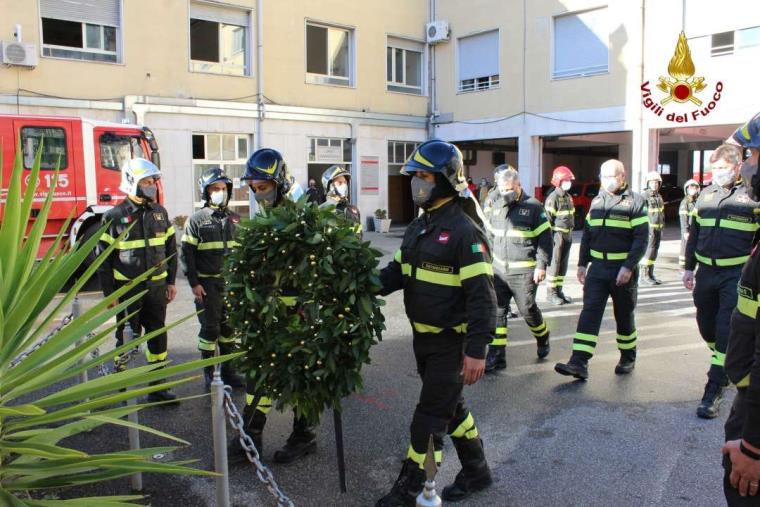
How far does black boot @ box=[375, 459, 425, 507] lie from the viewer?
3.54 metres

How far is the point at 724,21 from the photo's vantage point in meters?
17.2

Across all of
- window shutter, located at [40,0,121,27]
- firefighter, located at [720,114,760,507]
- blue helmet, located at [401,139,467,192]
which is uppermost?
window shutter, located at [40,0,121,27]

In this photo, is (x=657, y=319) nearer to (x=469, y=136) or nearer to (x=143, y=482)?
(x=143, y=482)

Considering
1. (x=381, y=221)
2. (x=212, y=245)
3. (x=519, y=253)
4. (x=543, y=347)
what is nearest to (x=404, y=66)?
(x=381, y=221)

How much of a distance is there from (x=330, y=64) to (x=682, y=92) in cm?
1083

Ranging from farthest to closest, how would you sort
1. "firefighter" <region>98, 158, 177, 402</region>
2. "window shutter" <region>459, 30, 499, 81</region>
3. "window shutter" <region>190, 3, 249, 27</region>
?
"window shutter" <region>459, 30, 499, 81</region> < "window shutter" <region>190, 3, 249, 27</region> < "firefighter" <region>98, 158, 177, 402</region>

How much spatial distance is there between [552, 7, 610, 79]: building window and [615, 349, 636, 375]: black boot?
15.4 m

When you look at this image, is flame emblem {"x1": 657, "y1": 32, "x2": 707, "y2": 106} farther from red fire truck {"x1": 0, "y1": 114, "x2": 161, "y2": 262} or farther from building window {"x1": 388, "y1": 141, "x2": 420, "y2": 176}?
red fire truck {"x1": 0, "y1": 114, "x2": 161, "y2": 262}

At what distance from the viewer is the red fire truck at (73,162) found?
10.8 m

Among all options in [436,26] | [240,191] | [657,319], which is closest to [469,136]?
[436,26]

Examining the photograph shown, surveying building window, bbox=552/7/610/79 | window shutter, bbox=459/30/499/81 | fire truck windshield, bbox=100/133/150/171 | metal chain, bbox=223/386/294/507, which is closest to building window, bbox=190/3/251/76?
fire truck windshield, bbox=100/133/150/171

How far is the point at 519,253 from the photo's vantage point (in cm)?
659

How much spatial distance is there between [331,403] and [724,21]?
17.8 meters

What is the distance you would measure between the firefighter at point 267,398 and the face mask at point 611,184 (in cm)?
297
